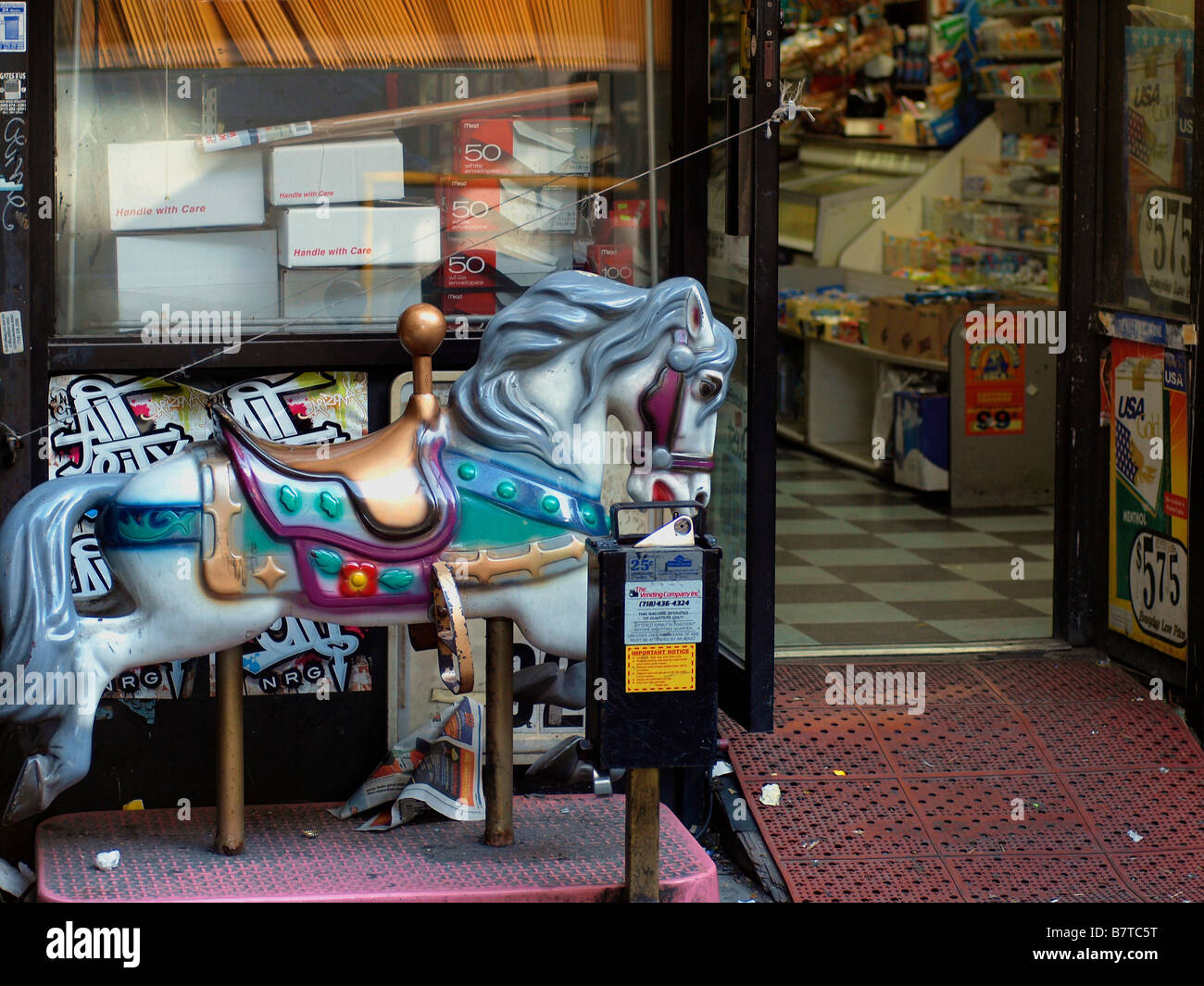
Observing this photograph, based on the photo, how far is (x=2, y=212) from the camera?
4.95 meters

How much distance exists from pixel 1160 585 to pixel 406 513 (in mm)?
2984

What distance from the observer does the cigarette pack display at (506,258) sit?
5.42 metres

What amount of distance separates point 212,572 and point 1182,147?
3612mm

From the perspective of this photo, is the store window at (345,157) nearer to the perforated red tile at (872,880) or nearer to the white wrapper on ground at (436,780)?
the white wrapper on ground at (436,780)

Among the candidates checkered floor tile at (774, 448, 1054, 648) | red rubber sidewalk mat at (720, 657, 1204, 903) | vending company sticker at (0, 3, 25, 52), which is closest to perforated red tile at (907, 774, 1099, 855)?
red rubber sidewalk mat at (720, 657, 1204, 903)

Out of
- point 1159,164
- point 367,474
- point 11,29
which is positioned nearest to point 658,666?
point 367,474

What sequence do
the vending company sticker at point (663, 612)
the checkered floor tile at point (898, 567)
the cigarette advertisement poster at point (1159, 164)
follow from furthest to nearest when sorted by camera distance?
the checkered floor tile at point (898, 567), the cigarette advertisement poster at point (1159, 164), the vending company sticker at point (663, 612)

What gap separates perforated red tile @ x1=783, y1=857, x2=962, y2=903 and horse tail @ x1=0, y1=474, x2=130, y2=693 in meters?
2.10

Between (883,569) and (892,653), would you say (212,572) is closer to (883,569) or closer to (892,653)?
(892,653)

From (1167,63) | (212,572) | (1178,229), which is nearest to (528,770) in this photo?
(212,572)

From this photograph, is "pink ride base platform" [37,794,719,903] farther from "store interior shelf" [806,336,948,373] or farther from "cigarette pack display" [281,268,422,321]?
"store interior shelf" [806,336,948,373]

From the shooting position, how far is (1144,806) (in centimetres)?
531

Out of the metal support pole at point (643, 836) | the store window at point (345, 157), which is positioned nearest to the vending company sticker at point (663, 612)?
the metal support pole at point (643, 836)

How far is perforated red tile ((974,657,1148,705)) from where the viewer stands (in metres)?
5.92
